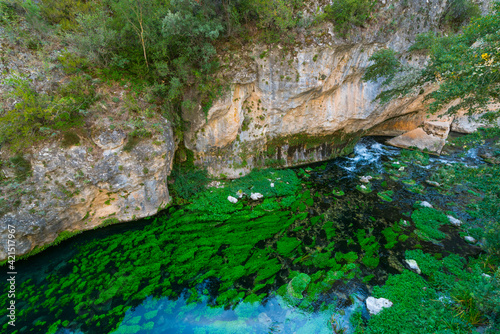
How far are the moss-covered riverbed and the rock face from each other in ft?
2.54

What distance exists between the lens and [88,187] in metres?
8.55

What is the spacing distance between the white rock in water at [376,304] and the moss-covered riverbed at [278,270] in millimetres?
183

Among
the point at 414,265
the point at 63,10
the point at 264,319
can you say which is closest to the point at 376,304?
the point at 414,265

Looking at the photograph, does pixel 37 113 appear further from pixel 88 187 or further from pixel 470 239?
pixel 470 239

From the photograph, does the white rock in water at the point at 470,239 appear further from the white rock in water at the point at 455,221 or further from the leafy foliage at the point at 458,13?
the leafy foliage at the point at 458,13

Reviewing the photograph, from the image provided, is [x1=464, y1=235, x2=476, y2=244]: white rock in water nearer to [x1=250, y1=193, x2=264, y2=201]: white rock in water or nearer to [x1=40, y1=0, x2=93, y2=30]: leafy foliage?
[x1=250, y1=193, x2=264, y2=201]: white rock in water

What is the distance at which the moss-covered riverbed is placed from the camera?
6.08 m

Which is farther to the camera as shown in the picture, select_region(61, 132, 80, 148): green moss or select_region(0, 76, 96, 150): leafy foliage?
select_region(61, 132, 80, 148): green moss

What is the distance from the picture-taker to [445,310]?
5.83 meters

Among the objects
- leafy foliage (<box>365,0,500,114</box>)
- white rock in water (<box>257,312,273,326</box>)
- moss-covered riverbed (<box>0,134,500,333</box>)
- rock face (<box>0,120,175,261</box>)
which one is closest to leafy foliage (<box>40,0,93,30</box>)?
rock face (<box>0,120,175,261</box>)

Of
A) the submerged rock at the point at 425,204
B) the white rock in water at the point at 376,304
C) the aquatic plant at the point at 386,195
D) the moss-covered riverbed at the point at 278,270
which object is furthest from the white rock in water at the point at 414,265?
the submerged rock at the point at 425,204

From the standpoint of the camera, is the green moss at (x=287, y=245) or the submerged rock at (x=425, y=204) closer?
the green moss at (x=287, y=245)

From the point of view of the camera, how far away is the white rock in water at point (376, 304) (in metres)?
6.26

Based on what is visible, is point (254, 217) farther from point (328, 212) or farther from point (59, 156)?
point (59, 156)
